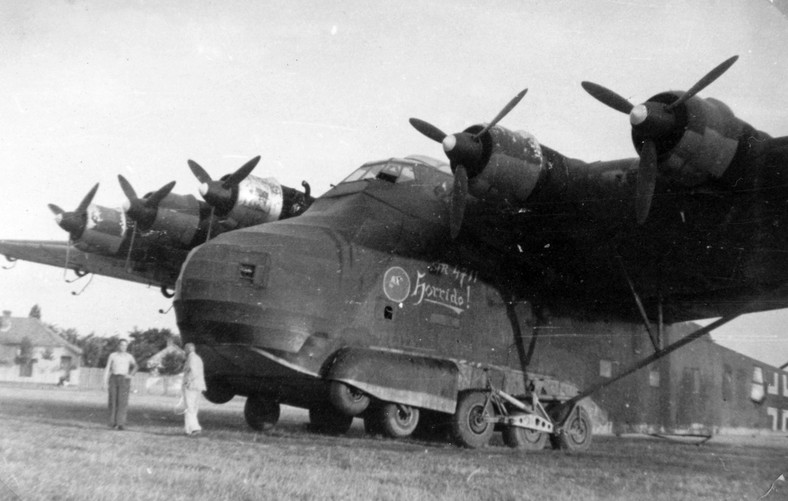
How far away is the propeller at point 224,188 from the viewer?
12.1m

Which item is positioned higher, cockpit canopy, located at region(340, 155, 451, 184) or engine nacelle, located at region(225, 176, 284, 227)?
cockpit canopy, located at region(340, 155, 451, 184)

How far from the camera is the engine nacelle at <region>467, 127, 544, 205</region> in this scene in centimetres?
939

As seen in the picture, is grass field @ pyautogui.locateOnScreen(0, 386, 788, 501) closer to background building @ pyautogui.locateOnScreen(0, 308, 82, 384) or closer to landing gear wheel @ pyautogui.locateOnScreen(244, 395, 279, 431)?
landing gear wheel @ pyautogui.locateOnScreen(244, 395, 279, 431)

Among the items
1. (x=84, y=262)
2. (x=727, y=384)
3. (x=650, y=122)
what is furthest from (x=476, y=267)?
(x=727, y=384)

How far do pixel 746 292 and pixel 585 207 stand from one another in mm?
4030

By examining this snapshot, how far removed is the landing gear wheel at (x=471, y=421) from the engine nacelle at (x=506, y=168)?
119 inches

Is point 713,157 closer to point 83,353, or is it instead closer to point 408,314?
point 408,314

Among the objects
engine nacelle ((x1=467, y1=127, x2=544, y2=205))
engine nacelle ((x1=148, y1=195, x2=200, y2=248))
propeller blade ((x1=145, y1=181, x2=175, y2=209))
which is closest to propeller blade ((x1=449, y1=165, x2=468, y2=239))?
engine nacelle ((x1=467, y1=127, x2=544, y2=205))

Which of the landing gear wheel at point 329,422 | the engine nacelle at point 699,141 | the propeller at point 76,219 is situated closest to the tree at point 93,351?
the propeller at point 76,219

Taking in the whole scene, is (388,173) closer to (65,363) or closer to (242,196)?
(242,196)

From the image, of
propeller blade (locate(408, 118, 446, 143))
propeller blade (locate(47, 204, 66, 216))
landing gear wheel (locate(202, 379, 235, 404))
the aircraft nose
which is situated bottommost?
landing gear wheel (locate(202, 379, 235, 404))

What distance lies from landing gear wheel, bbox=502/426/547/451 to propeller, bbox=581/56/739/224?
4.27m

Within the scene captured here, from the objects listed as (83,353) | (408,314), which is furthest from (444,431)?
(83,353)

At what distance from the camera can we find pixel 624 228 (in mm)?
10336
